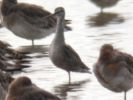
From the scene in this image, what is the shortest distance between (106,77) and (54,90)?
3.92ft

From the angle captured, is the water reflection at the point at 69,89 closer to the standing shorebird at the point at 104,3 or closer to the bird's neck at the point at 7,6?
the bird's neck at the point at 7,6

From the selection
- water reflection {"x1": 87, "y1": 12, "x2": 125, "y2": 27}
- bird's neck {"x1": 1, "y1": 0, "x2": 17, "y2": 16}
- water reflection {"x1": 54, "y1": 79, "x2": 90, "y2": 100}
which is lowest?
water reflection {"x1": 87, "y1": 12, "x2": 125, "y2": 27}

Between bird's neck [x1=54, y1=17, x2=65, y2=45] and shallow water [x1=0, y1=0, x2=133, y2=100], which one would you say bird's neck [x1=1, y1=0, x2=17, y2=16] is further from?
bird's neck [x1=54, y1=17, x2=65, y2=45]

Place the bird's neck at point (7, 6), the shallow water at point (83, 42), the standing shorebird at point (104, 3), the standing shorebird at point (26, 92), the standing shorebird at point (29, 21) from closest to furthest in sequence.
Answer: the standing shorebird at point (26, 92) → the shallow water at point (83, 42) → the standing shorebird at point (29, 21) → the bird's neck at point (7, 6) → the standing shorebird at point (104, 3)

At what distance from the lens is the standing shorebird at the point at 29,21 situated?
17.0 metres

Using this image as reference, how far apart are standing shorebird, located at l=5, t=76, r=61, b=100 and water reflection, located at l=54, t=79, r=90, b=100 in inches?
98.8

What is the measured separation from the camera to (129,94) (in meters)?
12.5

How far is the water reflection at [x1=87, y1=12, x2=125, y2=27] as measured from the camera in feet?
61.4

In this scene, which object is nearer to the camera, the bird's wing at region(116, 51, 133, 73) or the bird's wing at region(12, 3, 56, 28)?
the bird's wing at region(116, 51, 133, 73)

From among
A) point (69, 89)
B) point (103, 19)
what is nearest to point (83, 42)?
point (103, 19)

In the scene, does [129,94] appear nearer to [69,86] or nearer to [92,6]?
[69,86]

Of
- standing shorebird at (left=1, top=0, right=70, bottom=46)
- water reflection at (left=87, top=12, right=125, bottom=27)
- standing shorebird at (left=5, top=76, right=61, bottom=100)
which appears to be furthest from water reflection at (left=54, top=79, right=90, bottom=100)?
water reflection at (left=87, top=12, right=125, bottom=27)

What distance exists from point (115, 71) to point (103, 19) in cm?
769

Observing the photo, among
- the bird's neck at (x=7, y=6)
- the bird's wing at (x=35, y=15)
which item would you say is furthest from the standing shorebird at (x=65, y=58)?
the bird's neck at (x=7, y=6)
